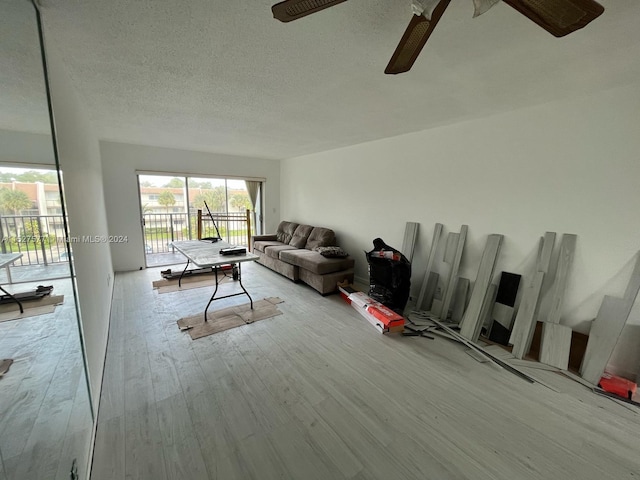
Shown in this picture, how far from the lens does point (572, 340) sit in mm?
2342

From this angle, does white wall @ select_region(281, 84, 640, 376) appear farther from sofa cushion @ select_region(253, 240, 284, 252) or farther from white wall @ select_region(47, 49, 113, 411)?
white wall @ select_region(47, 49, 113, 411)

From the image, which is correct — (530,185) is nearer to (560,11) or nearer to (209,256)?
(560,11)

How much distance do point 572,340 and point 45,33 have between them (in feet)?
14.7

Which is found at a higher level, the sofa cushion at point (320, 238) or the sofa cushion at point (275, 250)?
the sofa cushion at point (320, 238)

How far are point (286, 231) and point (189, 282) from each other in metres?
2.24

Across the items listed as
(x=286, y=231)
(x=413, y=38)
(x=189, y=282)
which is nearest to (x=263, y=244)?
(x=286, y=231)

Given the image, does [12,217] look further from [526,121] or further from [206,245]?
[526,121]

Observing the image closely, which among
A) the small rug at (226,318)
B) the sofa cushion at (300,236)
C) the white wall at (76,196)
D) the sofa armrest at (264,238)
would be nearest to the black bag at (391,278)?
the small rug at (226,318)

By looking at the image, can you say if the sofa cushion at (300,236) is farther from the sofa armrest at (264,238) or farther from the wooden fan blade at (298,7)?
the wooden fan blade at (298,7)

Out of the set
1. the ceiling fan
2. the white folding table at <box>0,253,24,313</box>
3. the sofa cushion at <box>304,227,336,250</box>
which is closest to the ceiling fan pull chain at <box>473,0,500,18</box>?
the ceiling fan

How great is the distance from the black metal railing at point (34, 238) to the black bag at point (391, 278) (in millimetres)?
2887

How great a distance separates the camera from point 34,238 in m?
1.05

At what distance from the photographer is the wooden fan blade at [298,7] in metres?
0.98

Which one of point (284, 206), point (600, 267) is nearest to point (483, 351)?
point (600, 267)
